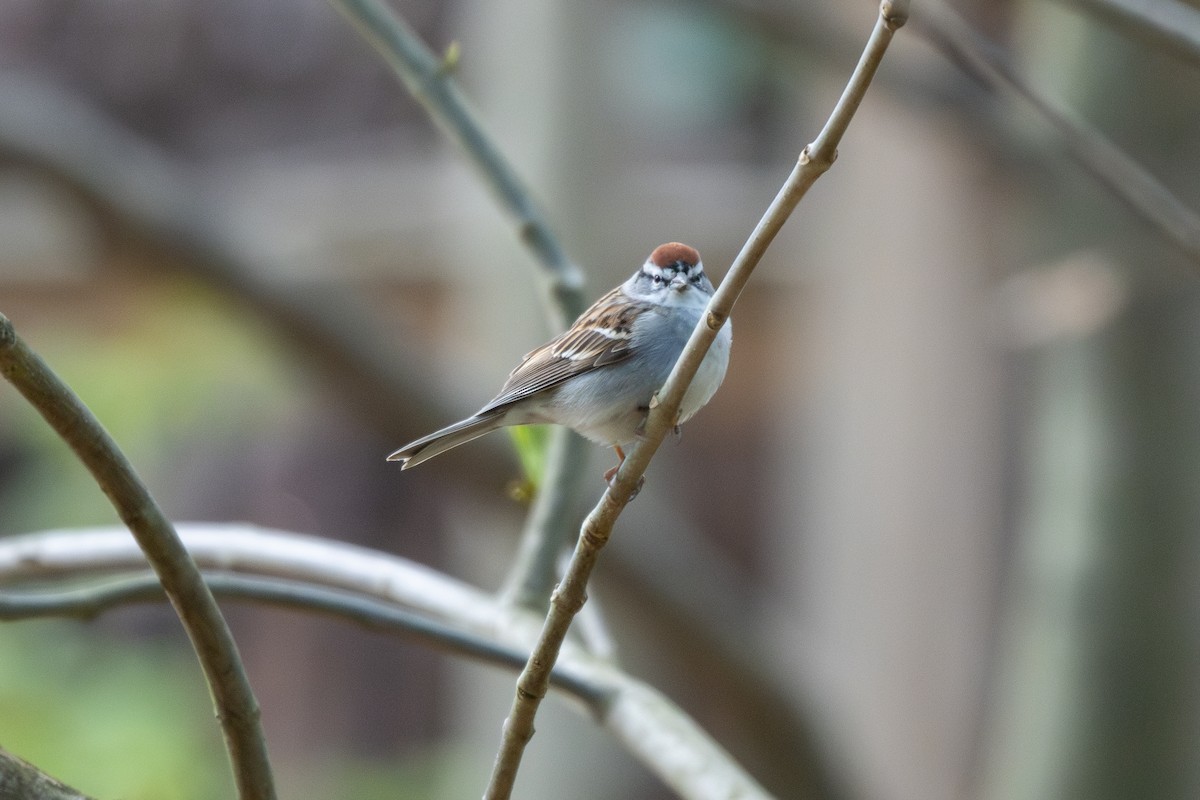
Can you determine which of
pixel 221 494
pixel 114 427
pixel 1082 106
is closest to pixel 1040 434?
pixel 1082 106

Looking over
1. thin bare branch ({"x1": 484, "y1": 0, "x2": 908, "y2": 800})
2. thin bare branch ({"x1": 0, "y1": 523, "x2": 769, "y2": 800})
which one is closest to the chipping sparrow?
thin bare branch ({"x1": 0, "y1": 523, "x2": 769, "y2": 800})

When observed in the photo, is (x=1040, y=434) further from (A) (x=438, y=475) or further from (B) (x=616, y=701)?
(B) (x=616, y=701)

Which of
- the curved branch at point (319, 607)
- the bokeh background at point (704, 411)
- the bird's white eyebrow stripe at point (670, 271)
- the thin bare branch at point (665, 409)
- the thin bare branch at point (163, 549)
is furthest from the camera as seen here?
the bokeh background at point (704, 411)

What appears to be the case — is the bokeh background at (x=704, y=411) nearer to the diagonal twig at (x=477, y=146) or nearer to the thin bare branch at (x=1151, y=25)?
the thin bare branch at (x=1151, y=25)

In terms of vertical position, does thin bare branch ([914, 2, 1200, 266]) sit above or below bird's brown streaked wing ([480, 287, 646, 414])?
above

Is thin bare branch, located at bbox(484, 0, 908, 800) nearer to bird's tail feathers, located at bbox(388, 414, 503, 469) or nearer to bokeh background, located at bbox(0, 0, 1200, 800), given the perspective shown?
bird's tail feathers, located at bbox(388, 414, 503, 469)

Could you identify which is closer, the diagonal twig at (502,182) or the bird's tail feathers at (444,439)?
the bird's tail feathers at (444,439)

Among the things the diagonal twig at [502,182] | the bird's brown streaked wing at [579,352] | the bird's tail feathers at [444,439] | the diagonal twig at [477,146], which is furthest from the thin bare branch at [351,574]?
the diagonal twig at [477,146]
